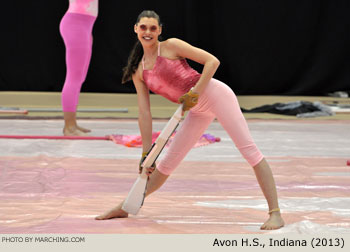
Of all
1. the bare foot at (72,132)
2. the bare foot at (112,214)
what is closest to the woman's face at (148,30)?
the bare foot at (112,214)

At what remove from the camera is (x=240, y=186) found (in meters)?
3.21

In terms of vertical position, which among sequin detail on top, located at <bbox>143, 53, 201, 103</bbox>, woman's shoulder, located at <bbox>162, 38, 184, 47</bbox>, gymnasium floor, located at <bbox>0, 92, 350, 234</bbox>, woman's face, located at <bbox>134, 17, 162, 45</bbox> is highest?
woman's face, located at <bbox>134, 17, 162, 45</bbox>

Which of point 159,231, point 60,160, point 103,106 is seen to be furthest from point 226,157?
point 103,106

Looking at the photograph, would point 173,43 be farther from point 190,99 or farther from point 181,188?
point 181,188

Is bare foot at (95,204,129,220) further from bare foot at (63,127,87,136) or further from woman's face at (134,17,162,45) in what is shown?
bare foot at (63,127,87,136)

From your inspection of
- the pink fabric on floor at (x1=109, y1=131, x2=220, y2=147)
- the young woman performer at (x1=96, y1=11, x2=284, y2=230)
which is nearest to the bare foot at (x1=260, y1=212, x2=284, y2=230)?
the young woman performer at (x1=96, y1=11, x2=284, y2=230)

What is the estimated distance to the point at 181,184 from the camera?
128 inches

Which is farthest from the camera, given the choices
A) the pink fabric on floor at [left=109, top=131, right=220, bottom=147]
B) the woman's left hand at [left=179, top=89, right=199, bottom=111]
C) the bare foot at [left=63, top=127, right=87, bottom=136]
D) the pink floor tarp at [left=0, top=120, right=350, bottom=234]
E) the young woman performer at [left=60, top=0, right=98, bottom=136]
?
the bare foot at [left=63, top=127, right=87, bottom=136]

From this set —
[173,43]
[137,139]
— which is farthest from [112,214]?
[137,139]

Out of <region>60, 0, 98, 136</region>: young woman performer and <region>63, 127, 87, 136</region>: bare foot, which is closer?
<region>60, 0, 98, 136</region>: young woman performer

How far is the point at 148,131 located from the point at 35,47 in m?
4.58

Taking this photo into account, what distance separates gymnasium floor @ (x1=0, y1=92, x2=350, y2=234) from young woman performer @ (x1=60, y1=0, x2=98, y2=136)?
0.76 feet

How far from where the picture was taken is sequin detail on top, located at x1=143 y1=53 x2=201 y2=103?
2477mm

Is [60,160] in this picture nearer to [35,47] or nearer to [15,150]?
[15,150]
